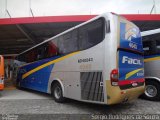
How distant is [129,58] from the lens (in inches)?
240

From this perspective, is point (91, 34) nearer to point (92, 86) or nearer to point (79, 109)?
point (92, 86)

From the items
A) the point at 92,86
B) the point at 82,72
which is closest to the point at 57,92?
the point at 82,72

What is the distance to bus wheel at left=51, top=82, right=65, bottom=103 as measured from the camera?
7.70 meters

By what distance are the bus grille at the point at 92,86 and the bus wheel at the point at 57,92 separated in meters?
1.59

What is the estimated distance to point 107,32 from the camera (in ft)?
18.6

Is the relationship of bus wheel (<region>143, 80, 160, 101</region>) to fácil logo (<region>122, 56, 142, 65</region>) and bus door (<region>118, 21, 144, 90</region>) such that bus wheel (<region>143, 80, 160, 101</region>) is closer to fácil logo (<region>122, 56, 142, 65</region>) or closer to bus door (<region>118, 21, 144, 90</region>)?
bus door (<region>118, 21, 144, 90</region>)

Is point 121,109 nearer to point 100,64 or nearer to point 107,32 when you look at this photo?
point 100,64

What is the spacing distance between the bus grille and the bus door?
644mm

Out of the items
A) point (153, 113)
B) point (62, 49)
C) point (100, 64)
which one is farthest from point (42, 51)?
point (153, 113)

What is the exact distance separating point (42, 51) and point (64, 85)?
3.07 metres

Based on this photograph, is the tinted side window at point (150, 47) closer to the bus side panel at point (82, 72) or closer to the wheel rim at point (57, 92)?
the bus side panel at point (82, 72)

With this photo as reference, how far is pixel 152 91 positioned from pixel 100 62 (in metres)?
3.44

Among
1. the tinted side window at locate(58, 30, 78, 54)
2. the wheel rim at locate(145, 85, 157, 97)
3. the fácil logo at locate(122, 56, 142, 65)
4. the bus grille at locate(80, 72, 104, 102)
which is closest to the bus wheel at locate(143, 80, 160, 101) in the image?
the wheel rim at locate(145, 85, 157, 97)

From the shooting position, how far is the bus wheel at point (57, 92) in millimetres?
7704
